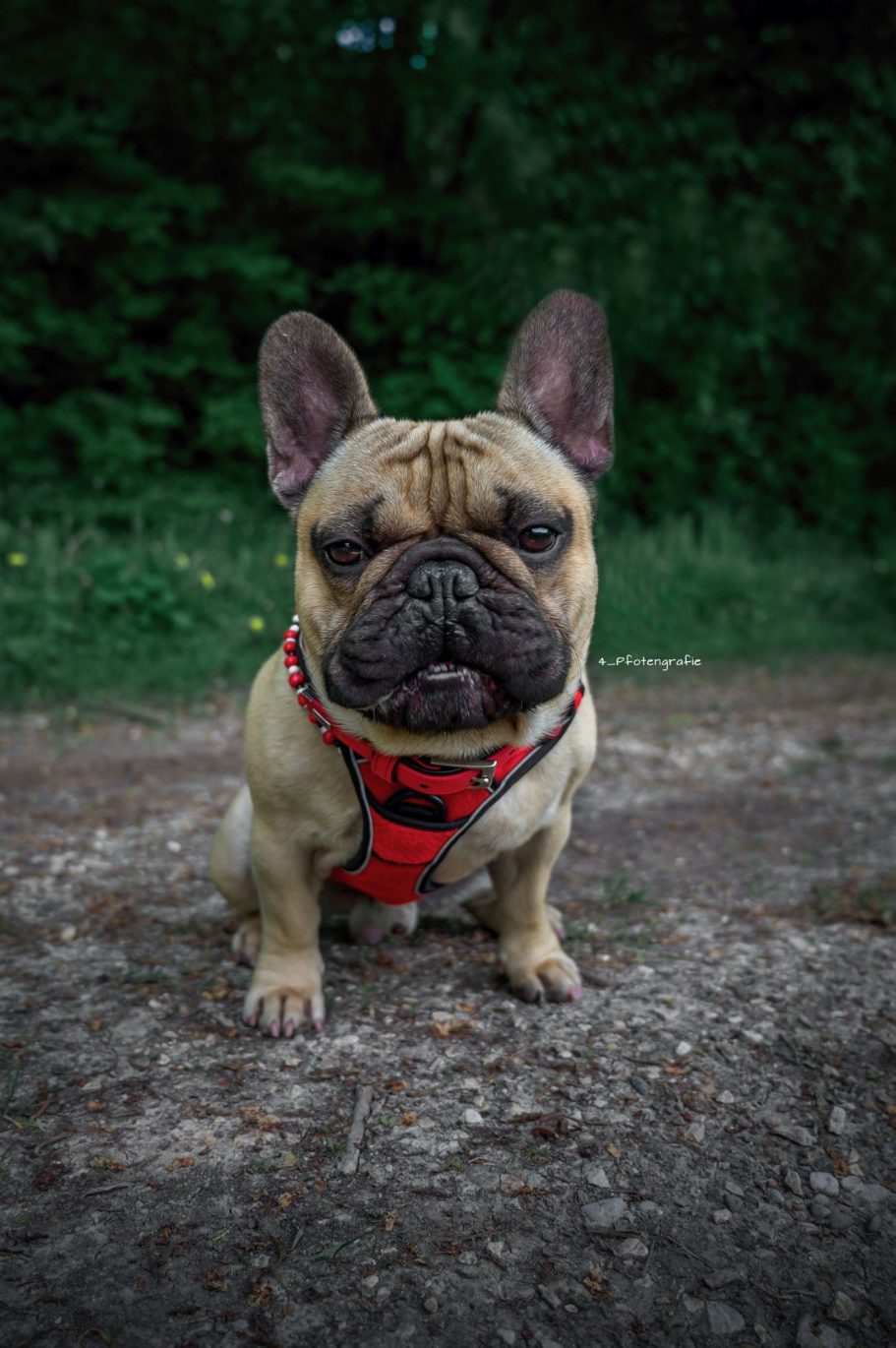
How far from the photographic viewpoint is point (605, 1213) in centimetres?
214

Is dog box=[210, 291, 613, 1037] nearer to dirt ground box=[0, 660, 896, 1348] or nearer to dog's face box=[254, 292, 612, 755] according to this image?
dog's face box=[254, 292, 612, 755]

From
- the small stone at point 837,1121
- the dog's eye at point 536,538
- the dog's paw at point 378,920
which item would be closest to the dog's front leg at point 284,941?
the dog's paw at point 378,920

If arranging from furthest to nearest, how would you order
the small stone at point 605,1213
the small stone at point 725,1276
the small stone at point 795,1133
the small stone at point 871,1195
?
1. the small stone at point 795,1133
2. the small stone at point 871,1195
3. the small stone at point 605,1213
4. the small stone at point 725,1276

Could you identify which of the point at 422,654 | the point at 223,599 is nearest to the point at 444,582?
the point at 422,654

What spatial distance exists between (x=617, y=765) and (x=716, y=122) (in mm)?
7384

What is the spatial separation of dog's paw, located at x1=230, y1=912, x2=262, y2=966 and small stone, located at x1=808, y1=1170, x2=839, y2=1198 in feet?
5.32

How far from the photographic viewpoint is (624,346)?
9.66 metres

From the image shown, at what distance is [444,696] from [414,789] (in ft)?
1.15

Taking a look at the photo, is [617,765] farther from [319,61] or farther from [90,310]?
[319,61]

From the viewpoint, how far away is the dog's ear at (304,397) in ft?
8.95

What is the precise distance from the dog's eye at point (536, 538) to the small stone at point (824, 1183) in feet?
5.04

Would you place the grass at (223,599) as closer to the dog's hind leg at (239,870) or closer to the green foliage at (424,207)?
the green foliage at (424,207)

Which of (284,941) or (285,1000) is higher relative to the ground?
(284,941)

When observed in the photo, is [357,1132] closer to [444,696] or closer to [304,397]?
[444,696]
